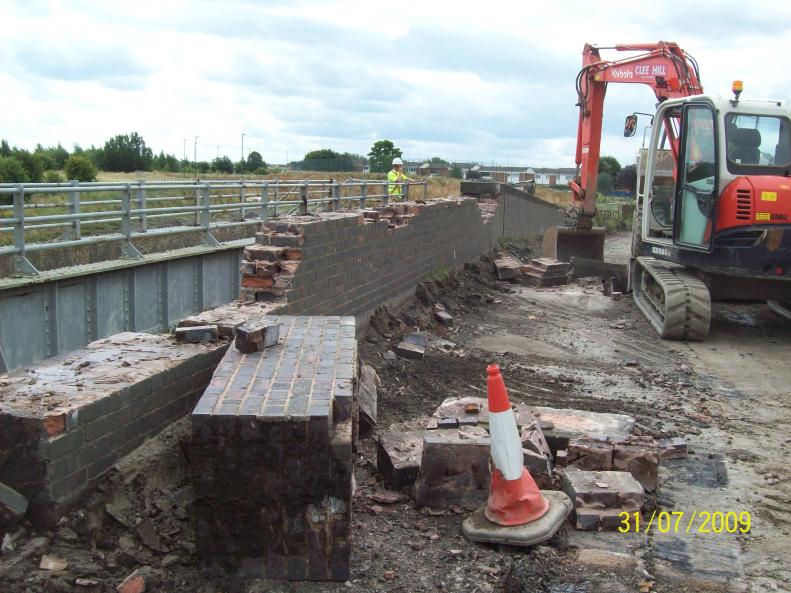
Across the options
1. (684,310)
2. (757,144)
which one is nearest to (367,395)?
(684,310)

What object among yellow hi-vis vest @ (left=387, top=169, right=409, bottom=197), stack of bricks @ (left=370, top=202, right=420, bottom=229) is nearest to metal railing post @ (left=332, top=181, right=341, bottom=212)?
yellow hi-vis vest @ (left=387, top=169, right=409, bottom=197)

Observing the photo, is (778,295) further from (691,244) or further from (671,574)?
(671,574)

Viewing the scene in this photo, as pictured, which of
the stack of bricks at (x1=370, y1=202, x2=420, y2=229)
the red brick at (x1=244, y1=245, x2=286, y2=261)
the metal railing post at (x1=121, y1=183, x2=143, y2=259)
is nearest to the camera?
the red brick at (x1=244, y1=245, x2=286, y2=261)

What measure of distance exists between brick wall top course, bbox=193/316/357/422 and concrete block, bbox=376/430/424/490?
76cm

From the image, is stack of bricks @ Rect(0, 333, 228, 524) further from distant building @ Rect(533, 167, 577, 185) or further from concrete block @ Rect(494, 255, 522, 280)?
distant building @ Rect(533, 167, 577, 185)

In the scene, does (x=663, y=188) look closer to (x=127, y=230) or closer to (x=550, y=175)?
(x=127, y=230)

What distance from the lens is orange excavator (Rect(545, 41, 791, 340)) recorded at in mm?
10570

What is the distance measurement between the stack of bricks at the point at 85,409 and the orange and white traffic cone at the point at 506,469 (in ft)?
6.07

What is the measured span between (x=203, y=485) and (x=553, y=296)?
472 inches

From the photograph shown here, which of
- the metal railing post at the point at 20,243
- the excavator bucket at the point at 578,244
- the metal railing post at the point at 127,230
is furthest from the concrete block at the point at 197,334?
the excavator bucket at the point at 578,244

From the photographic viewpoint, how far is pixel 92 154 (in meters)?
38.8

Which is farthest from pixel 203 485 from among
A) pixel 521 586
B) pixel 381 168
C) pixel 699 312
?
pixel 381 168

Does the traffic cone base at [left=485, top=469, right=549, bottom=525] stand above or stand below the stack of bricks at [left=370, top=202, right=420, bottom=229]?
below
